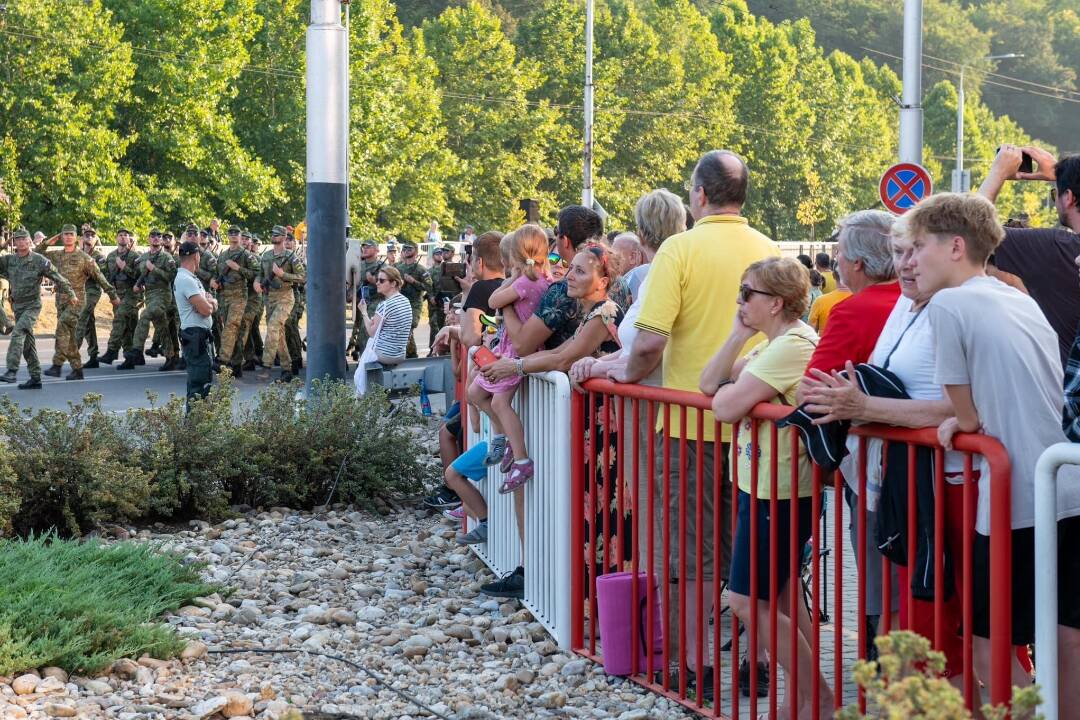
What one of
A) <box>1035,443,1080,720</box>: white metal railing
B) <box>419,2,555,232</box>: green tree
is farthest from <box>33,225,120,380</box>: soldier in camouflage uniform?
<box>419,2,555,232</box>: green tree

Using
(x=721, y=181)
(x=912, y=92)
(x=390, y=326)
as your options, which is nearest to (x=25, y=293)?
(x=390, y=326)

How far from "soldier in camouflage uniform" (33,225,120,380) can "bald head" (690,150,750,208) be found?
13.7 meters

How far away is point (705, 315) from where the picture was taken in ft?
17.3

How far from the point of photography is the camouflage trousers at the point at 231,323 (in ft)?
60.9

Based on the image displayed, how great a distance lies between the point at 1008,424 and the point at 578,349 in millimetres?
2564

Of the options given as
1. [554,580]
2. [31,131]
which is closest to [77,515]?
[554,580]

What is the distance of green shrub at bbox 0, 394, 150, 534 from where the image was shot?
7.75 metres

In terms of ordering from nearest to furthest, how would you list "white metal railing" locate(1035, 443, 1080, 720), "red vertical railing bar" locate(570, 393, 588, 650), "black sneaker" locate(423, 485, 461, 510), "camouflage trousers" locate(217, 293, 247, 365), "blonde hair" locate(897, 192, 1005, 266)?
"white metal railing" locate(1035, 443, 1080, 720) < "blonde hair" locate(897, 192, 1005, 266) < "red vertical railing bar" locate(570, 393, 588, 650) < "black sneaker" locate(423, 485, 461, 510) < "camouflage trousers" locate(217, 293, 247, 365)

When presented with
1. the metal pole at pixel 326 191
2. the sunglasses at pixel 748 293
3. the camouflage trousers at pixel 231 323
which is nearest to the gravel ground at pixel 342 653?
the sunglasses at pixel 748 293

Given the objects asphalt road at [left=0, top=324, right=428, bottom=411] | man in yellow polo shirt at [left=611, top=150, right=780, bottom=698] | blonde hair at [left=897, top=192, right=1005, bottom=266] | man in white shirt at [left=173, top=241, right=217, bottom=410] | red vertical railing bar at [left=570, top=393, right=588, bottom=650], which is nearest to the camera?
blonde hair at [left=897, top=192, right=1005, bottom=266]

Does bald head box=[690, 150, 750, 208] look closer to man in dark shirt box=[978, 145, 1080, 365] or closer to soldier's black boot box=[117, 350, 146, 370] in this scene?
man in dark shirt box=[978, 145, 1080, 365]

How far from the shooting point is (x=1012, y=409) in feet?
11.7

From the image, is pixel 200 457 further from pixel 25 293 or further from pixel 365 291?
pixel 365 291

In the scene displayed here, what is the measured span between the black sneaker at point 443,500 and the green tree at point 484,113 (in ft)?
158
